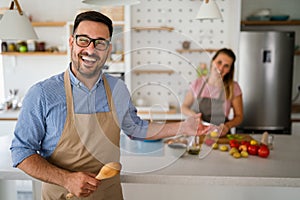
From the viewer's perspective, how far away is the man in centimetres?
110

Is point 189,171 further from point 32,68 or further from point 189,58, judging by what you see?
point 32,68

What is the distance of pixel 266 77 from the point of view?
334 cm

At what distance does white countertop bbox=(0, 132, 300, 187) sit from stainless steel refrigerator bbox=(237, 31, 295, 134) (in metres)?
1.73

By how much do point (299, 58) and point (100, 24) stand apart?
337 cm

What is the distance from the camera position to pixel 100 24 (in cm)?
108

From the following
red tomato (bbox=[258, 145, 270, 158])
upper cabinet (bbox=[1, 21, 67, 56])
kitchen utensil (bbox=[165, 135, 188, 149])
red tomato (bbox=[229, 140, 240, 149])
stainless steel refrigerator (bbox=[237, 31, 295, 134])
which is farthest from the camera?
upper cabinet (bbox=[1, 21, 67, 56])

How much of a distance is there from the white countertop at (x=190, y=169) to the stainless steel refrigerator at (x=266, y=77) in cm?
173

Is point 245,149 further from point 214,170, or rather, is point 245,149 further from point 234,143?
point 214,170

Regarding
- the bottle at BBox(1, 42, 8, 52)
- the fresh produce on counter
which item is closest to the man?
the fresh produce on counter

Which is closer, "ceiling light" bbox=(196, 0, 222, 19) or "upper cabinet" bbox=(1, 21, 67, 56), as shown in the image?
"ceiling light" bbox=(196, 0, 222, 19)

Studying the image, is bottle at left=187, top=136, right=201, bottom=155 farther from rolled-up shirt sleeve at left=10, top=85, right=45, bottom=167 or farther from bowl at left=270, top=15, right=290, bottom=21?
bowl at left=270, top=15, right=290, bottom=21

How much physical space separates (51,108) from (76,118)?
0.10m

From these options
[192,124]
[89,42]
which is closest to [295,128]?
[192,124]

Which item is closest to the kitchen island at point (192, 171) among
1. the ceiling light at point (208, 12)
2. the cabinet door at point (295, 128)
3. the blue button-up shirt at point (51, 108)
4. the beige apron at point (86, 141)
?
the beige apron at point (86, 141)
